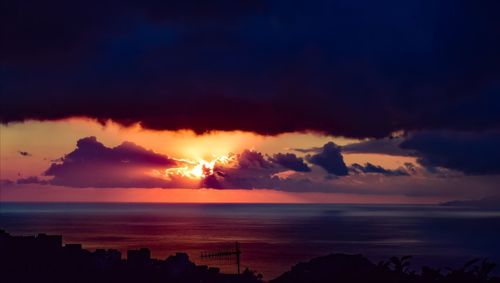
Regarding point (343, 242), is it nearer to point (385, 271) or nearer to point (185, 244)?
point (185, 244)

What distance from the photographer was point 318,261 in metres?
48.6

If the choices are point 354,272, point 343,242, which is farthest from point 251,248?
point 354,272

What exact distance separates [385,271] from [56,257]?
32.1 metres

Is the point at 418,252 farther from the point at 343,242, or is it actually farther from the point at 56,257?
the point at 56,257

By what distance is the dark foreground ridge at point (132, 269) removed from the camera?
44594mm

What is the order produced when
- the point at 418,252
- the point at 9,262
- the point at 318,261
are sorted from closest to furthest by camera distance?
the point at 318,261 → the point at 9,262 → the point at 418,252

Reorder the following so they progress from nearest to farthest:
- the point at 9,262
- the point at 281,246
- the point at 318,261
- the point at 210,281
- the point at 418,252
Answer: the point at 318,261 < the point at 210,281 < the point at 9,262 < the point at 418,252 < the point at 281,246

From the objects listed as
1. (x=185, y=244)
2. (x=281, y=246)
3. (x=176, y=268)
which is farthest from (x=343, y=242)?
(x=176, y=268)

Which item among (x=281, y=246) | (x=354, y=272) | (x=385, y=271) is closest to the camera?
(x=385, y=271)

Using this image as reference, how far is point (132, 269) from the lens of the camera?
183ft

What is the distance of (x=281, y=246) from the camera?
6806 inches

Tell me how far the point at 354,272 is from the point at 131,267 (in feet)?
70.8

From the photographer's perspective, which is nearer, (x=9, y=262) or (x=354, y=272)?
(x=354, y=272)

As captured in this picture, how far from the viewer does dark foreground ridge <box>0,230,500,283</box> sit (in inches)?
1756
